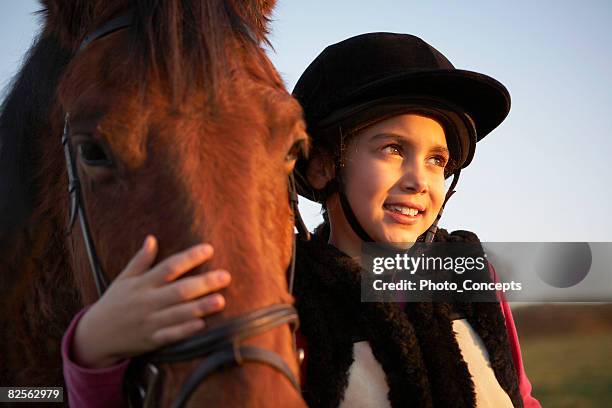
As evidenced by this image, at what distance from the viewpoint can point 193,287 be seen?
4.99ft

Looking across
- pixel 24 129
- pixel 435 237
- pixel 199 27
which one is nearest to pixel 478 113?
pixel 435 237

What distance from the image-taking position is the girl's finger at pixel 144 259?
1616mm

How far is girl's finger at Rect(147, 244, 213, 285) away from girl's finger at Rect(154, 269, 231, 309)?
0.08 ft

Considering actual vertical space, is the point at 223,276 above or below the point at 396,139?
below

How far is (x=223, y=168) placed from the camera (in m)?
1.73

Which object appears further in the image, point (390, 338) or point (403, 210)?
point (403, 210)

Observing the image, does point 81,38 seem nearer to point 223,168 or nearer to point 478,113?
point 223,168

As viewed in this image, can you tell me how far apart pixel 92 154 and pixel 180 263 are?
62 cm

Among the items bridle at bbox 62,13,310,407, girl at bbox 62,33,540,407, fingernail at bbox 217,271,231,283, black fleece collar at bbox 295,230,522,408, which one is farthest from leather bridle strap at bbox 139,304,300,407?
black fleece collar at bbox 295,230,522,408

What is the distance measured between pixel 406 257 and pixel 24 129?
6.02 feet

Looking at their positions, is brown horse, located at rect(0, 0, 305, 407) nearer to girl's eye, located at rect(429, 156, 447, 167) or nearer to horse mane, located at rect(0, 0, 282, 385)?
horse mane, located at rect(0, 0, 282, 385)

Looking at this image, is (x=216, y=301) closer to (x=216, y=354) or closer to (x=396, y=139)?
(x=216, y=354)

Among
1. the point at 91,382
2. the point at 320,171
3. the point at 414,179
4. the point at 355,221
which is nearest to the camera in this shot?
the point at 91,382

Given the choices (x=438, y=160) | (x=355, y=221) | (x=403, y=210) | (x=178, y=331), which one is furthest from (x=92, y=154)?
(x=438, y=160)
